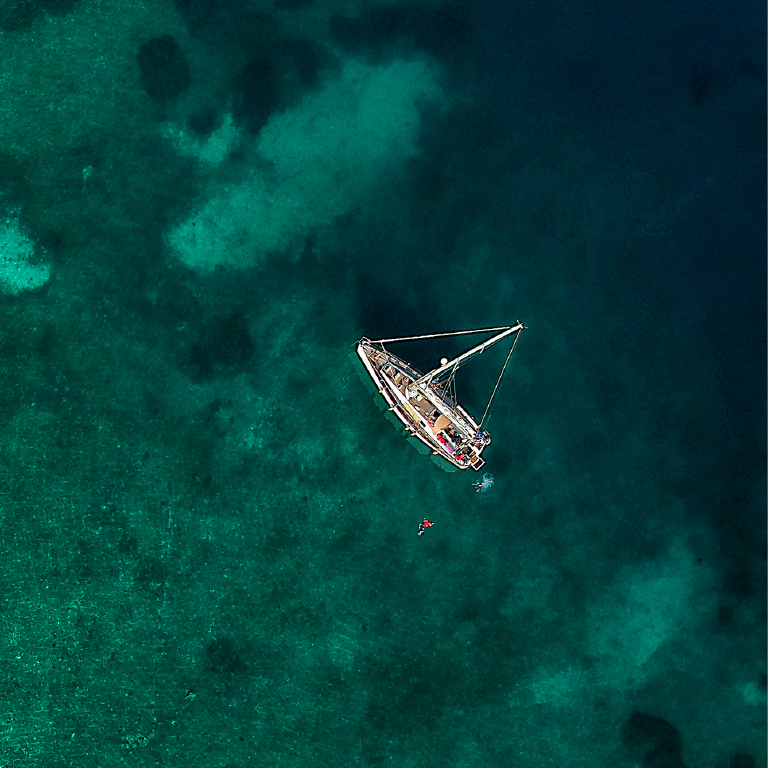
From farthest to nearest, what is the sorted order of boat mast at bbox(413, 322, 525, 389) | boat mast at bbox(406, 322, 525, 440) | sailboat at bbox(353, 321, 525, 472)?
sailboat at bbox(353, 321, 525, 472), boat mast at bbox(406, 322, 525, 440), boat mast at bbox(413, 322, 525, 389)

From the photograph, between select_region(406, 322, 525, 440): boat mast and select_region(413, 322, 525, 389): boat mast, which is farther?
select_region(406, 322, 525, 440): boat mast

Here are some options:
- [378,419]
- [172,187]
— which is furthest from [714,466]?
[172,187]

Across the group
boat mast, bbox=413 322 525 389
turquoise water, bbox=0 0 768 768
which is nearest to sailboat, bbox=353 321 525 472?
boat mast, bbox=413 322 525 389

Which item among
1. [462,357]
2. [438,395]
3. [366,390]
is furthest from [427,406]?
[366,390]

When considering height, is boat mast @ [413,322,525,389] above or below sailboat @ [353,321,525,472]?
above

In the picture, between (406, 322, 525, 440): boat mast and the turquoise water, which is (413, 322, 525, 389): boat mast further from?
the turquoise water

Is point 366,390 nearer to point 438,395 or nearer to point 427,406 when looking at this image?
point 427,406

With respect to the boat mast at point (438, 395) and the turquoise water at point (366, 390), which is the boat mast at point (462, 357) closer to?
the boat mast at point (438, 395)

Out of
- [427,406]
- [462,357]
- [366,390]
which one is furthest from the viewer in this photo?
[366,390]
